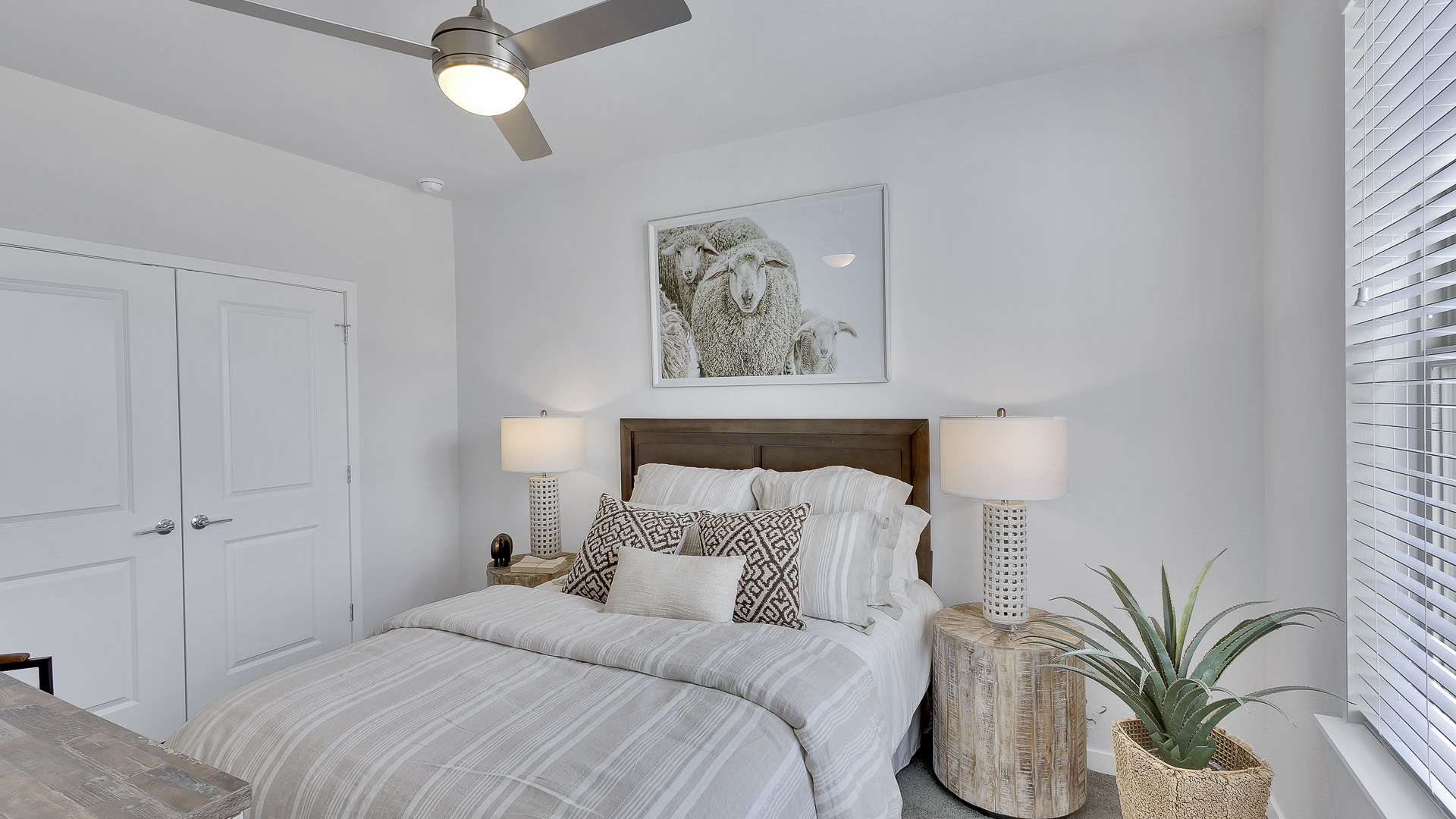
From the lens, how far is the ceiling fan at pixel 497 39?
1.46m

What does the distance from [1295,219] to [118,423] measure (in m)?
4.11

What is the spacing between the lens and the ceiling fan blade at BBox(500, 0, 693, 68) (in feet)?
4.74

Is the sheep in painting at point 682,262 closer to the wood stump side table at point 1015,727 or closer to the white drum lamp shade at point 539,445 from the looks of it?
the white drum lamp shade at point 539,445

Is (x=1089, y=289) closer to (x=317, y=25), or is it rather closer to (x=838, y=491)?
(x=838, y=491)

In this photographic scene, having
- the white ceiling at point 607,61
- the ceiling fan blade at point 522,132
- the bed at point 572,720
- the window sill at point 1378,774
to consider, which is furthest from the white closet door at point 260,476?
the window sill at point 1378,774

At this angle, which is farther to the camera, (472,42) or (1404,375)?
(472,42)

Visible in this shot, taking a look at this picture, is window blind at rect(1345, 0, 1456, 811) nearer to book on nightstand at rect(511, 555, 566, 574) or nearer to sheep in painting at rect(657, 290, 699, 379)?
sheep in painting at rect(657, 290, 699, 379)

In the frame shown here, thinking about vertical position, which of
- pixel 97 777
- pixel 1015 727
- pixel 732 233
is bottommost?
pixel 1015 727

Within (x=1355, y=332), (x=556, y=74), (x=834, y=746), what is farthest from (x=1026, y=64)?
(x=834, y=746)

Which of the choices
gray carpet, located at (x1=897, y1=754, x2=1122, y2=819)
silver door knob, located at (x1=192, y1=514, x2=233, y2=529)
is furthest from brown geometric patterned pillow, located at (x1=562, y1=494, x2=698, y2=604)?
silver door knob, located at (x1=192, y1=514, x2=233, y2=529)

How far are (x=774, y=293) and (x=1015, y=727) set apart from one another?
1938mm

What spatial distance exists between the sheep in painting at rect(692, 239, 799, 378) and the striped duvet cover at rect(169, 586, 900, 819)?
4.67 ft

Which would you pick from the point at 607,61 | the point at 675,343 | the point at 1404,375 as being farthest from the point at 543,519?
the point at 1404,375

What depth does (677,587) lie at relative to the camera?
2166mm
